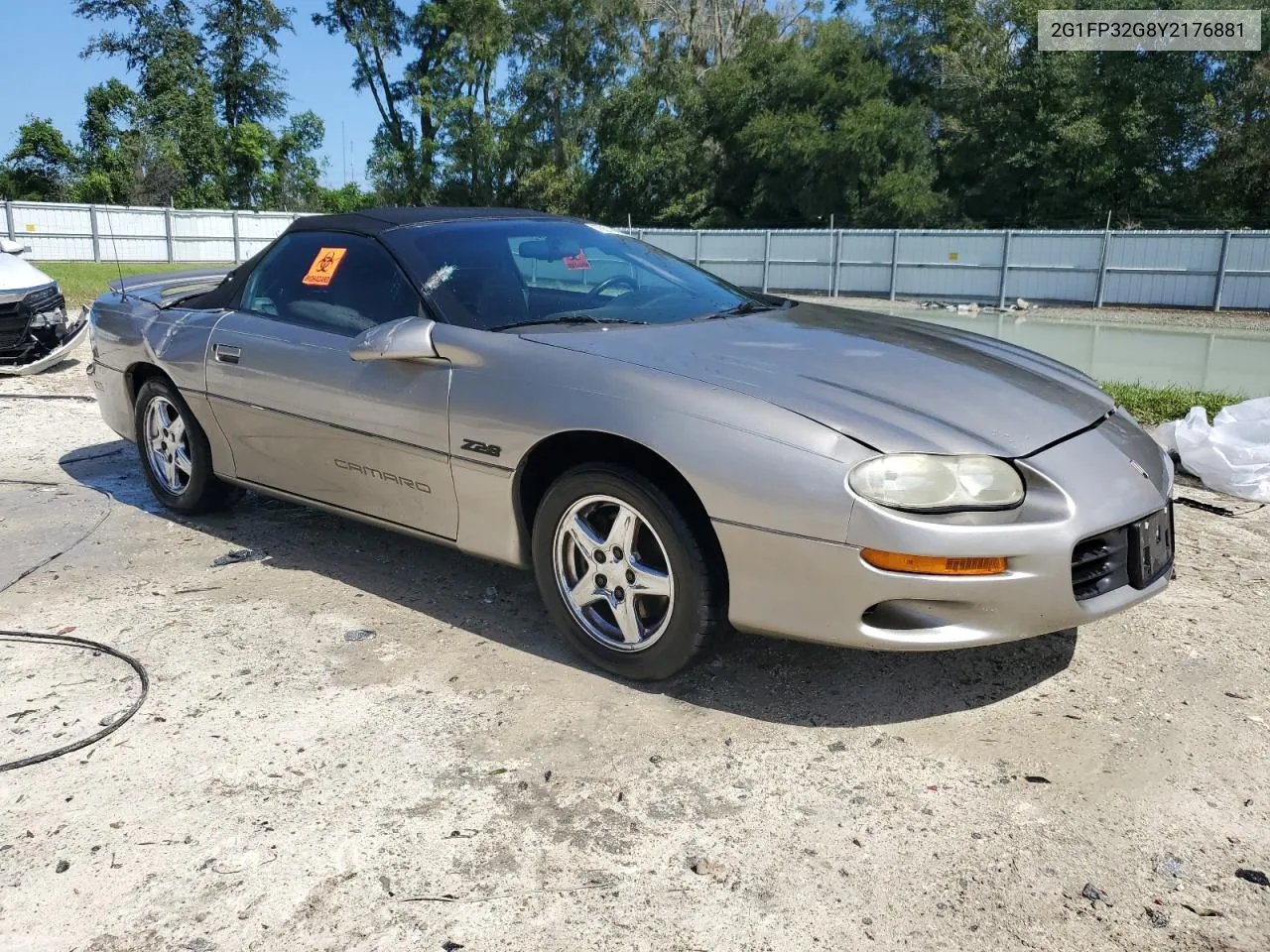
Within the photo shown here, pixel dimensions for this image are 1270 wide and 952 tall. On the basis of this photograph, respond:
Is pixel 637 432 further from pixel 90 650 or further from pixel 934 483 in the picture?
pixel 90 650

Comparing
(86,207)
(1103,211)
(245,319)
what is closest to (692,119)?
(1103,211)

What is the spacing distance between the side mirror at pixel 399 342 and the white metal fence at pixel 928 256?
18.0 m

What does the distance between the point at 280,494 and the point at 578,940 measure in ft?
9.03

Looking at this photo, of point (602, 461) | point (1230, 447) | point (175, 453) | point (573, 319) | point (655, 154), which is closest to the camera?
point (602, 461)

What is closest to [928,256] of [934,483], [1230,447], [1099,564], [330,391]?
[1230,447]

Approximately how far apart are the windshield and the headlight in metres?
1.27

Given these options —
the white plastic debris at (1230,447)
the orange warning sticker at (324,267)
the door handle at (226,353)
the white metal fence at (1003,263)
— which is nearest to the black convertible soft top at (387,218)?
the orange warning sticker at (324,267)

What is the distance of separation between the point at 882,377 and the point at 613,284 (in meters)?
1.30

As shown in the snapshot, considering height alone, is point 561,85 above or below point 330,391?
above

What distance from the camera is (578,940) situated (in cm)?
218

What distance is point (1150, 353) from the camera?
12094mm

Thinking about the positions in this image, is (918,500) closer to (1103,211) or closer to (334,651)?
(334,651)

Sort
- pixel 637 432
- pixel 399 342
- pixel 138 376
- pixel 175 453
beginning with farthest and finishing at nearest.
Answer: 1. pixel 138 376
2. pixel 175 453
3. pixel 399 342
4. pixel 637 432

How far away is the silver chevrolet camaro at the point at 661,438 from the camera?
280cm
